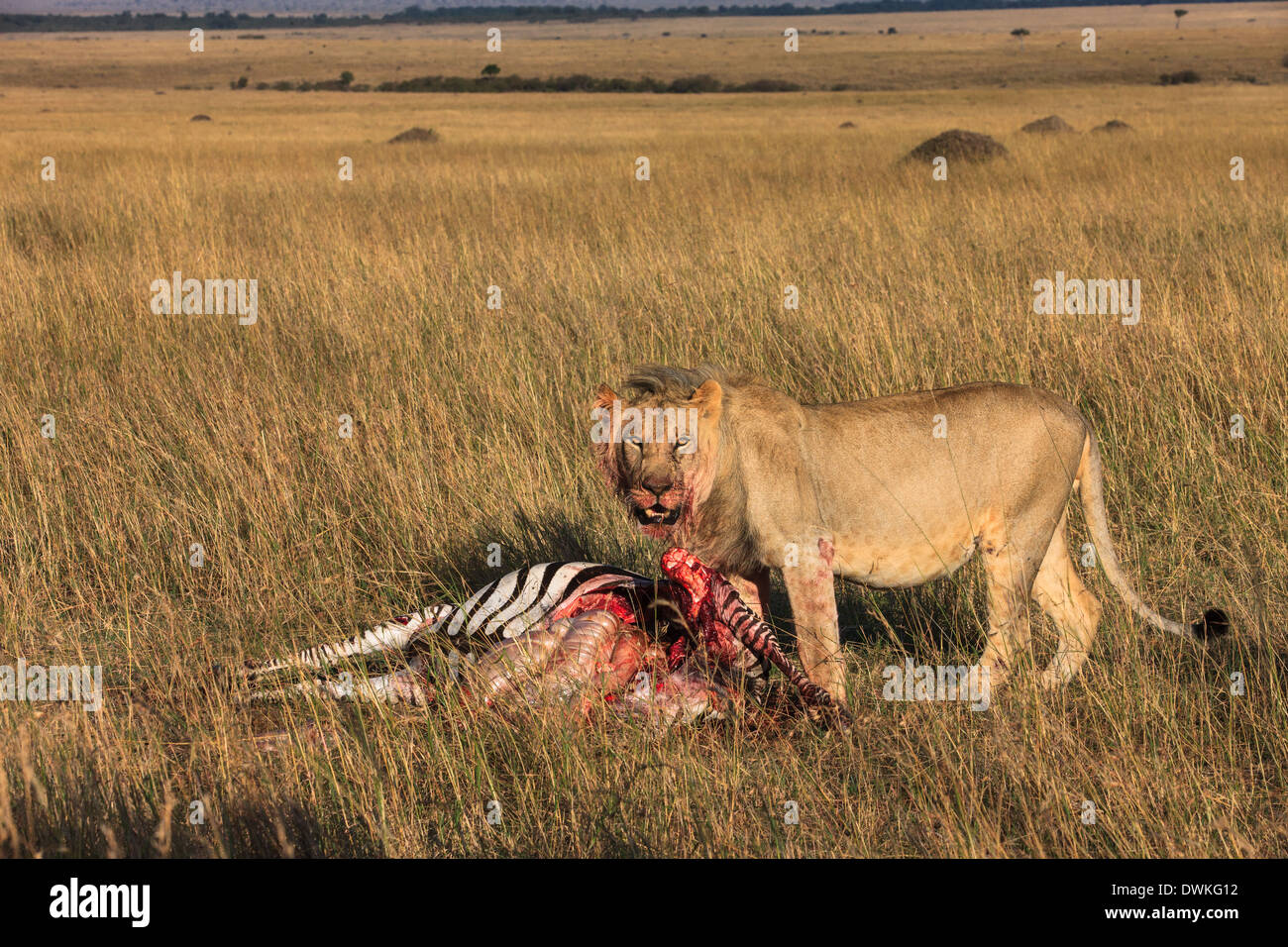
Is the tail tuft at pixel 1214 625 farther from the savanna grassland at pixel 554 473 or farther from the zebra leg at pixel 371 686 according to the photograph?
the zebra leg at pixel 371 686

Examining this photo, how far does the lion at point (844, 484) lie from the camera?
10.6 ft

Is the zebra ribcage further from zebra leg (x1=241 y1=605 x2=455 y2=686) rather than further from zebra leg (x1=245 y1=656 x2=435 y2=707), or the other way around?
zebra leg (x1=245 y1=656 x2=435 y2=707)

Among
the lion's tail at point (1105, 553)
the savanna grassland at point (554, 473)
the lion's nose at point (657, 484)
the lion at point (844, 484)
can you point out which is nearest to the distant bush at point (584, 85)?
the savanna grassland at point (554, 473)

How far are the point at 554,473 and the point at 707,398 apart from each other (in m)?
Result: 2.50

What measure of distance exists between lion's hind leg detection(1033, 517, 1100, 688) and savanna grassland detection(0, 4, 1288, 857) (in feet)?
0.32

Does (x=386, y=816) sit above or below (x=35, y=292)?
below

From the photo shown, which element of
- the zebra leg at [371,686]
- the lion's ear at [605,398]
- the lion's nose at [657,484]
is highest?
the lion's ear at [605,398]

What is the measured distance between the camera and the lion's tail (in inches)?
145

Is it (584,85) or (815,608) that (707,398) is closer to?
(815,608)

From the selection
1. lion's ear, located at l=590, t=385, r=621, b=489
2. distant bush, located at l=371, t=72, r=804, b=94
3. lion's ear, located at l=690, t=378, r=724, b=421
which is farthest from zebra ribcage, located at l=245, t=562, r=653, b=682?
distant bush, located at l=371, t=72, r=804, b=94

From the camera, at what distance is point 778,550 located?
3385 mm
